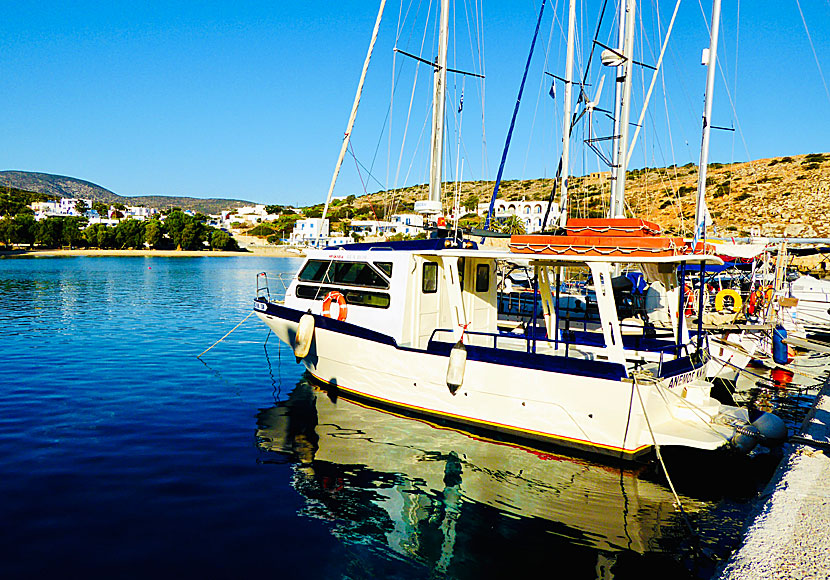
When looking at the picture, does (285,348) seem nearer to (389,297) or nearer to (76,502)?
(389,297)

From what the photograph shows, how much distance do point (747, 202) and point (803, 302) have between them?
40.9 meters

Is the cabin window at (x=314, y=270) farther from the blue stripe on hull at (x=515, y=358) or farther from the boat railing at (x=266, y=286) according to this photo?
the blue stripe on hull at (x=515, y=358)

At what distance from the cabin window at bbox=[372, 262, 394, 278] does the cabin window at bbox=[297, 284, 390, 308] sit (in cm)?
41

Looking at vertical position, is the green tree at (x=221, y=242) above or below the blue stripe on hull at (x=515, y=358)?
above

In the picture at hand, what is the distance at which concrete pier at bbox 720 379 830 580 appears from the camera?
183 inches

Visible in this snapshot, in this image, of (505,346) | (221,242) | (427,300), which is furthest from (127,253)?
(505,346)

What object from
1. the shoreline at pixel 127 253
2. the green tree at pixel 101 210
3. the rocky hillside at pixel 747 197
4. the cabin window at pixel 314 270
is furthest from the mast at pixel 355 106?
the green tree at pixel 101 210

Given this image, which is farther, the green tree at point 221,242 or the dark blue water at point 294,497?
the green tree at point 221,242

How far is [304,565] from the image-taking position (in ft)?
19.1

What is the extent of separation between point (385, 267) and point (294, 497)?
4922mm

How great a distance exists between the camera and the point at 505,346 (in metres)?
10.6

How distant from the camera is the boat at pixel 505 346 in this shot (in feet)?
26.9

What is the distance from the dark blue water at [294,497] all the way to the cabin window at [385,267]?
2.62 meters

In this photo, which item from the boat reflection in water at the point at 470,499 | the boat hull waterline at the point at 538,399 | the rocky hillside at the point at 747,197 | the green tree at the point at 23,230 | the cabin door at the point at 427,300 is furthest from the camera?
Result: the green tree at the point at 23,230
